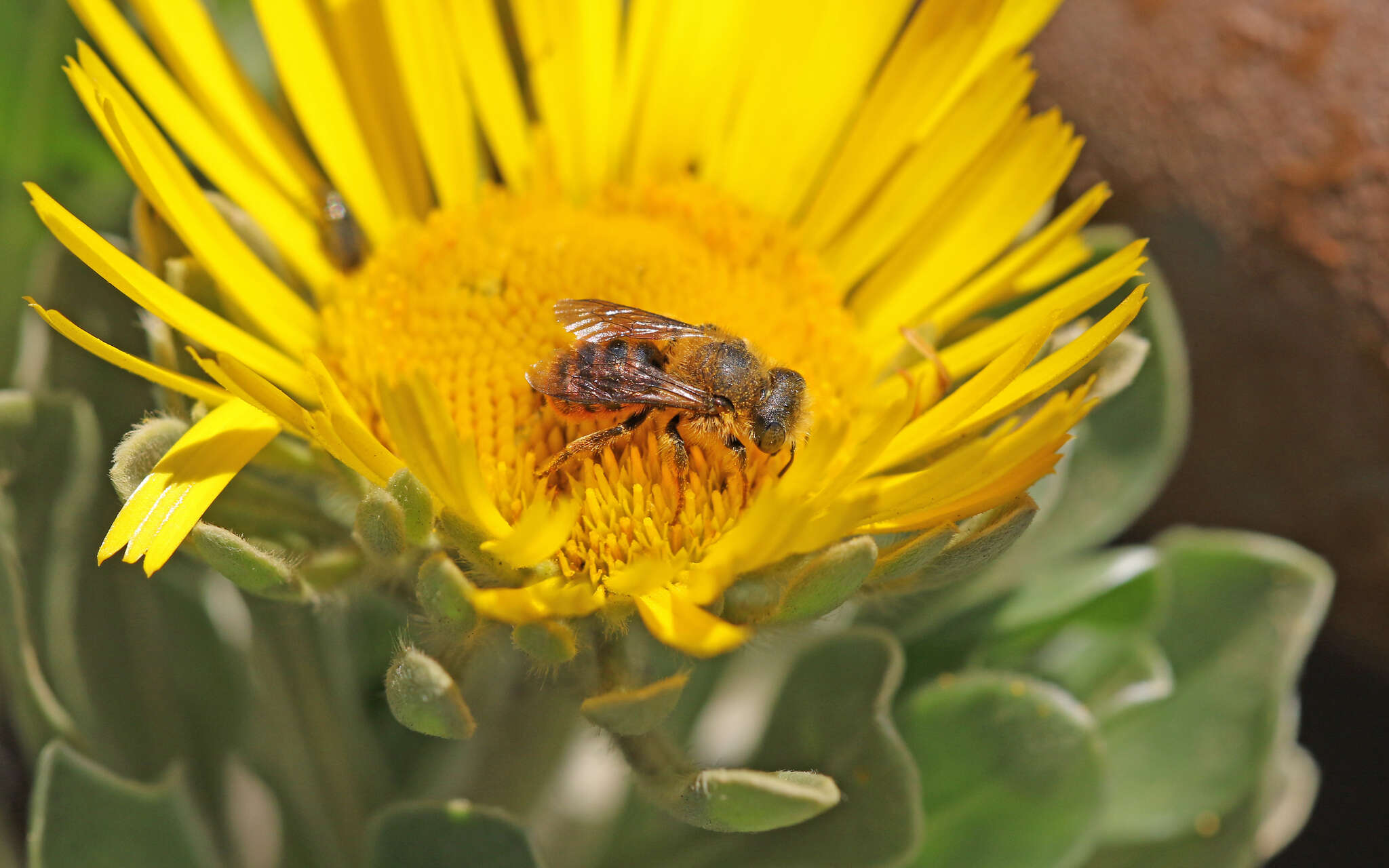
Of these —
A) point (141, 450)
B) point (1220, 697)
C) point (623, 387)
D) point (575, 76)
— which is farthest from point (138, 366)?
point (1220, 697)

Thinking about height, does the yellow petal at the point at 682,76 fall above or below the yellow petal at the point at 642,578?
above

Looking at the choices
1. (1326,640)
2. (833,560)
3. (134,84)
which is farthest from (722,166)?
(1326,640)

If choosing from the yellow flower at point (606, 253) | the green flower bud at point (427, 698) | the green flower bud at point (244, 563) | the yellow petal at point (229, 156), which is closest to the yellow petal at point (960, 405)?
the yellow flower at point (606, 253)

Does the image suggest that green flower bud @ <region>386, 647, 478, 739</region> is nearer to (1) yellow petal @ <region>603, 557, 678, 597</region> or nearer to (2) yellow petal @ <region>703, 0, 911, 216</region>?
(1) yellow petal @ <region>603, 557, 678, 597</region>

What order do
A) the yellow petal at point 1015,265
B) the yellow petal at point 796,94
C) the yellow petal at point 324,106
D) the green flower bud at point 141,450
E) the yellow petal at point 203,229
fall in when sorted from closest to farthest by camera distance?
the green flower bud at point 141,450
the yellow petal at point 203,229
the yellow petal at point 1015,265
the yellow petal at point 324,106
the yellow petal at point 796,94

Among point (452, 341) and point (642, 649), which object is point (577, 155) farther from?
point (642, 649)

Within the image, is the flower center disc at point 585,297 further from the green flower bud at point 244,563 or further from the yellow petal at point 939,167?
the green flower bud at point 244,563

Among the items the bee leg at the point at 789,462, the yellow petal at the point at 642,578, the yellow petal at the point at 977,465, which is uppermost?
the bee leg at the point at 789,462
